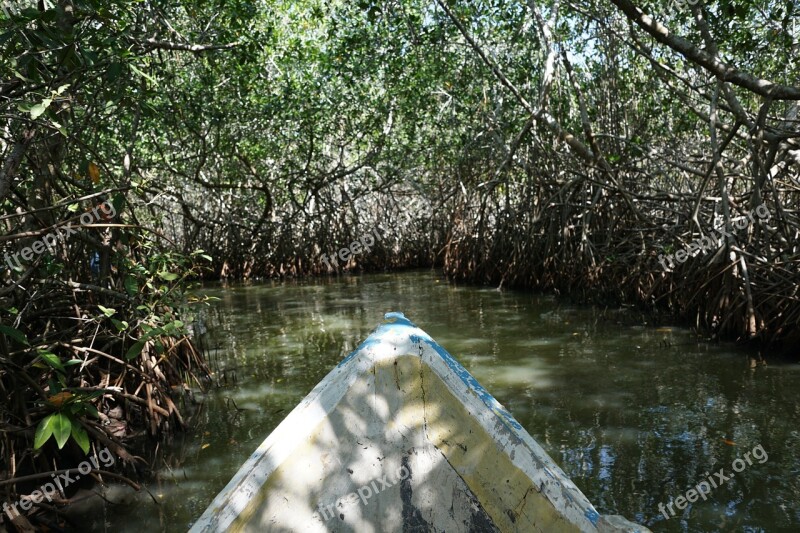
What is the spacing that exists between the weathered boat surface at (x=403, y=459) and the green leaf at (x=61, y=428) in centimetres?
A: 80

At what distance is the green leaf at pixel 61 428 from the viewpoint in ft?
7.39

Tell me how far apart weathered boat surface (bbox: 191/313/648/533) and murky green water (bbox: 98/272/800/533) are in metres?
1.22

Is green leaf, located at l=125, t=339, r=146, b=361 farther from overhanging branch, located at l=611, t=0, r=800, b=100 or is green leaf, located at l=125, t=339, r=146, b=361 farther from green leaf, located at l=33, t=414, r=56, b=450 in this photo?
overhanging branch, located at l=611, t=0, r=800, b=100

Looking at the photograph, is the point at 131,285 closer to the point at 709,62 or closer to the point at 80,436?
the point at 80,436

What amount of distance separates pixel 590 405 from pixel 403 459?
8.34ft

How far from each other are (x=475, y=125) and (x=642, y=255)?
4.64m

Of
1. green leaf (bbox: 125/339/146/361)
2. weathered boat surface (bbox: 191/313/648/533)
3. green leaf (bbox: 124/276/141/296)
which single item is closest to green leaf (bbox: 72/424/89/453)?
weathered boat surface (bbox: 191/313/648/533)

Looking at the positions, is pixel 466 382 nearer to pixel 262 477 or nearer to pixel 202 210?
pixel 262 477

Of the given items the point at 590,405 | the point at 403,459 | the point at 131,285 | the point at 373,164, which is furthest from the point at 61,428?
the point at 373,164

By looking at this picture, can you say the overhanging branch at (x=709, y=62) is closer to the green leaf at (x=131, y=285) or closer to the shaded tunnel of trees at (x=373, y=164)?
the shaded tunnel of trees at (x=373, y=164)

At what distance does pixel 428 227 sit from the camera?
14.5 metres

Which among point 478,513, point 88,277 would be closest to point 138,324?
point 88,277

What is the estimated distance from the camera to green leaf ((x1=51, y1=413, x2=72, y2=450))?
225 centimetres

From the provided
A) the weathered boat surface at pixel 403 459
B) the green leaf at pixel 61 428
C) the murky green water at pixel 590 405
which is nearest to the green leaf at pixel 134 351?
the murky green water at pixel 590 405
